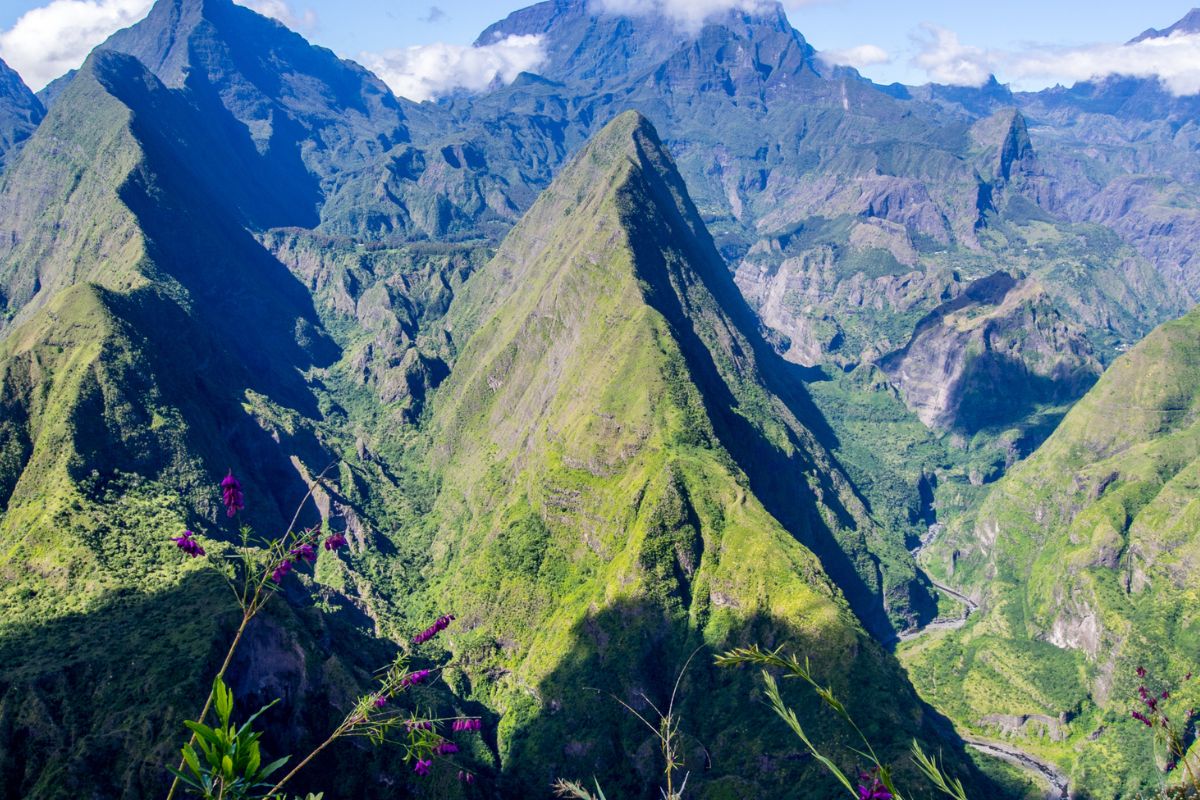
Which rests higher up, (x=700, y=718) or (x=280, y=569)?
(x=280, y=569)

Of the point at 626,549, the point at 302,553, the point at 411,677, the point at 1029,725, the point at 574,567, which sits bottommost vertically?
the point at 1029,725

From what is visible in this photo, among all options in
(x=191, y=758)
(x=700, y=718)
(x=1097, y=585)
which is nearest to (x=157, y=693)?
(x=700, y=718)

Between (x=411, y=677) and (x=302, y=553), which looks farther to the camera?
(x=411, y=677)

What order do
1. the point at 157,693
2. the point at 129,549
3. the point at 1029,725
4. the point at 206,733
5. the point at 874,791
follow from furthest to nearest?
the point at 1029,725
the point at 129,549
the point at 157,693
the point at 874,791
the point at 206,733

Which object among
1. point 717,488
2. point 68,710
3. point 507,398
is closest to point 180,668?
point 68,710

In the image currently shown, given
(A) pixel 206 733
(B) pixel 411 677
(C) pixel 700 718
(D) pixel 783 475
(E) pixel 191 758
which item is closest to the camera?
(E) pixel 191 758

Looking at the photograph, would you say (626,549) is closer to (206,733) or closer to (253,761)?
(253,761)

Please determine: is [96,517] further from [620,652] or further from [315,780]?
[620,652]

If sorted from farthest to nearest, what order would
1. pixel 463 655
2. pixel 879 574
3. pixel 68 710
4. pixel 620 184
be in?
pixel 620 184
pixel 879 574
pixel 463 655
pixel 68 710

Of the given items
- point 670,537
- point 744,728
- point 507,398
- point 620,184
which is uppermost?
point 620,184
